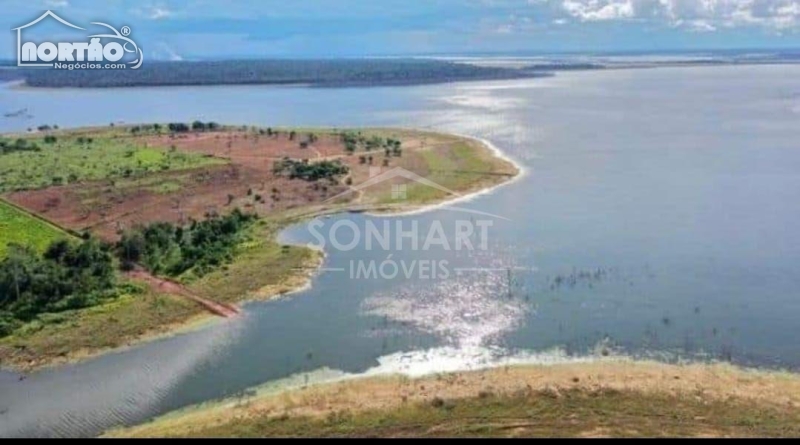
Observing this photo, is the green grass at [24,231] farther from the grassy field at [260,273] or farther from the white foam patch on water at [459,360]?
the white foam patch on water at [459,360]

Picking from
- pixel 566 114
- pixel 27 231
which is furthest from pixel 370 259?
pixel 566 114

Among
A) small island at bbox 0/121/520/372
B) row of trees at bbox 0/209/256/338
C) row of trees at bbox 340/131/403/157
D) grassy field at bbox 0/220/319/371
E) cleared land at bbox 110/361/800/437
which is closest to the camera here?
cleared land at bbox 110/361/800/437

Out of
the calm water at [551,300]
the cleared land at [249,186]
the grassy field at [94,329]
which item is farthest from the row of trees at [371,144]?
the grassy field at [94,329]

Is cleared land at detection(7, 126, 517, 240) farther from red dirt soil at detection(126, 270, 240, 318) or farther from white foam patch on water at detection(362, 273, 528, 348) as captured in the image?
white foam patch on water at detection(362, 273, 528, 348)

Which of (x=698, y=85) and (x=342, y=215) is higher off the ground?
(x=698, y=85)

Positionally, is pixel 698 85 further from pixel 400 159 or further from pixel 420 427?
pixel 420 427

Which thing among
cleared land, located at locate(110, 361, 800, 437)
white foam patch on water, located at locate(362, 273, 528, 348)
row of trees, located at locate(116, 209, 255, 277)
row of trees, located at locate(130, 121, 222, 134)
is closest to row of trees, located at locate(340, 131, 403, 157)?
row of trees, located at locate(130, 121, 222, 134)

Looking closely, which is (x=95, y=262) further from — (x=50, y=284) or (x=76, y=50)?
(x=76, y=50)

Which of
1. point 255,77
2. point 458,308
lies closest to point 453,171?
point 458,308
